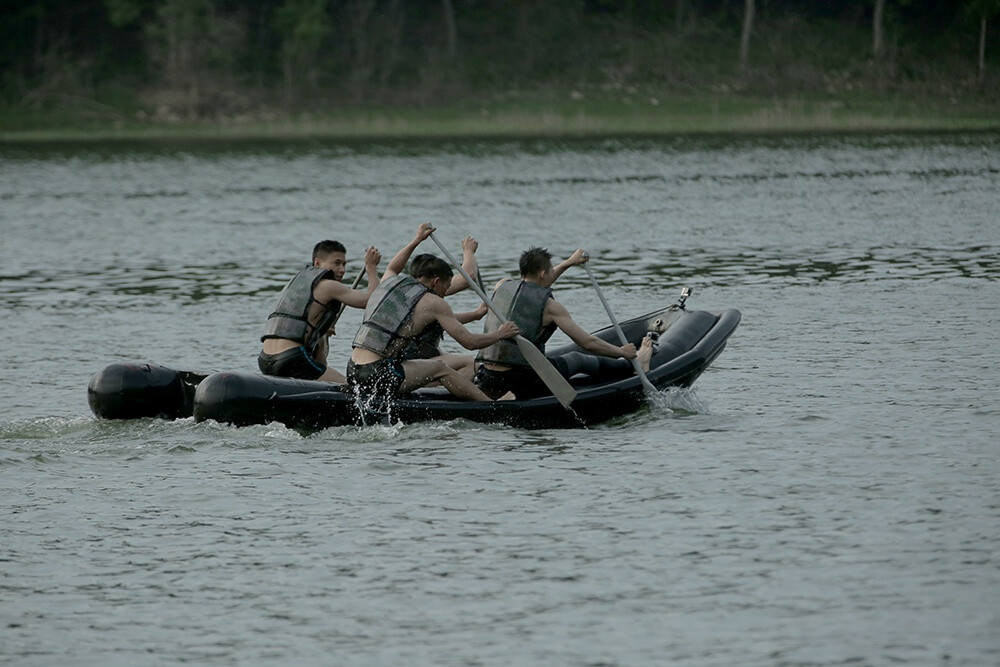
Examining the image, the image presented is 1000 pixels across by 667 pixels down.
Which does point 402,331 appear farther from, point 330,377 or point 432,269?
point 330,377

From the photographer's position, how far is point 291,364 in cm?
1184

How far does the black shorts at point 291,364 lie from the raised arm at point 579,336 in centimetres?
182

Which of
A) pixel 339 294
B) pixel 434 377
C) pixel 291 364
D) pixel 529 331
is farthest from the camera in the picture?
pixel 291 364

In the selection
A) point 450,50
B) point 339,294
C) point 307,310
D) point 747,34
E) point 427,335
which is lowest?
point 427,335

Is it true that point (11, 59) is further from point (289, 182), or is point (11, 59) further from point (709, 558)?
point (709, 558)

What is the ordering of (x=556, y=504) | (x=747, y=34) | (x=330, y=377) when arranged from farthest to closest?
(x=747, y=34) → (x=330, y=377) → (x=556, y=504)

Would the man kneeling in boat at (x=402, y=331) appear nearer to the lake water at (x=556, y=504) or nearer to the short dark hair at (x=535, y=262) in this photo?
the lake water at (x=556, y=504)

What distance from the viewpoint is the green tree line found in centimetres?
5809

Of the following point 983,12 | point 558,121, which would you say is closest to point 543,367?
point 558,121

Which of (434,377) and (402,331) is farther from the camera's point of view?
(434,377)

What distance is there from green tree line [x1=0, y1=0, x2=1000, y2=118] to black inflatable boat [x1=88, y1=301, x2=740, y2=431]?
45752 millimetres

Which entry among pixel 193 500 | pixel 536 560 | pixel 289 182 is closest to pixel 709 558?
pixel 536 560

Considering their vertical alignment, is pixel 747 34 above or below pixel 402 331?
above

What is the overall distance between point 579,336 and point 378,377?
4.89 ft
